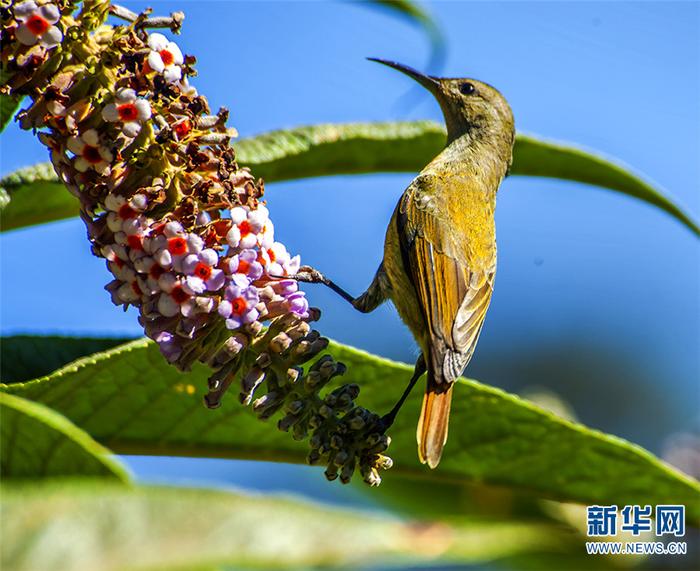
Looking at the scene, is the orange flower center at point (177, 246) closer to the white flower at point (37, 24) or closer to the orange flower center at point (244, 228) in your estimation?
the orange flower center at point (244, 228)

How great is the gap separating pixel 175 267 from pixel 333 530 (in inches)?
56.3

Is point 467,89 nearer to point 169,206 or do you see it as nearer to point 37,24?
point 169,206

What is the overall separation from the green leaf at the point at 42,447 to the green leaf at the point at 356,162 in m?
1.21

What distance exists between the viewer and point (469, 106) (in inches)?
206

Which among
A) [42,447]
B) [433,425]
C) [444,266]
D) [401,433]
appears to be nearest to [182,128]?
[42,447]

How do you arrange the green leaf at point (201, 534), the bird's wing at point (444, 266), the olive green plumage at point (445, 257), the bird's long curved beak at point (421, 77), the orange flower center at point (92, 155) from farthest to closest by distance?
the bird's long curved beak at point (421, 77) < the bird's wing at point (444, 266) < the olive green plumage at point (445, 257) < the orange flower center at point (92, 155) < the green leaf at point (201, 534)

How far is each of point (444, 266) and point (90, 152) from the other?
1967 mm

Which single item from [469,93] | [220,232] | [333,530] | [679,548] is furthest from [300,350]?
[469,93]

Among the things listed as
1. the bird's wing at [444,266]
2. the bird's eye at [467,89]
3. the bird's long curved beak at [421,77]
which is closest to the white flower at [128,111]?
the bird's wing at [444,266]

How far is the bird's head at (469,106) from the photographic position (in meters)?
5.15

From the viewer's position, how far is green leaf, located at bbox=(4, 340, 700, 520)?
2611 millimetres

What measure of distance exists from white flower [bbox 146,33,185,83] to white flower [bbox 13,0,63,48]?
0.21 m

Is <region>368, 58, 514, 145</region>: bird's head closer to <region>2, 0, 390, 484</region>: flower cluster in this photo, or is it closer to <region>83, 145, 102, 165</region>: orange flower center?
<region>2, 0, 390, 484</region>: flower cluster

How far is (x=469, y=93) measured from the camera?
529cm
